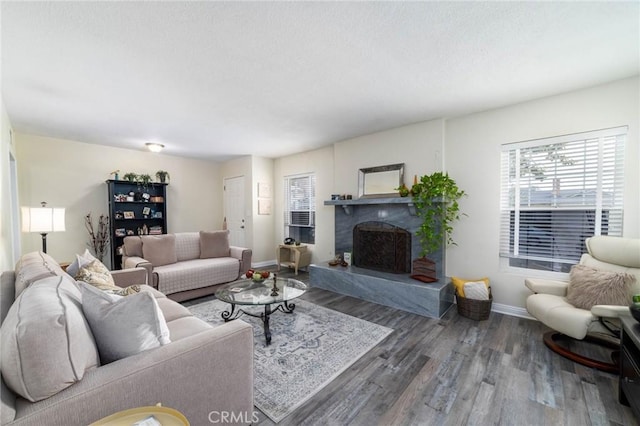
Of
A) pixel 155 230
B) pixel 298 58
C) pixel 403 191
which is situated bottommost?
pixel 155 230

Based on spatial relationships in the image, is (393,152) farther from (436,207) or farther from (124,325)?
(124,325)

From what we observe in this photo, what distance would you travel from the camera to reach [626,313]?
1.86m

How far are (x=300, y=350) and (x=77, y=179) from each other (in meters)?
5.11

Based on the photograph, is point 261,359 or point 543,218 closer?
point 261,359

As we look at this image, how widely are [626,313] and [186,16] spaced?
12.1ft

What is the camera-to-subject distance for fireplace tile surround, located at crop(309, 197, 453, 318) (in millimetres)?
3108

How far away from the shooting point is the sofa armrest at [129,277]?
2742mm

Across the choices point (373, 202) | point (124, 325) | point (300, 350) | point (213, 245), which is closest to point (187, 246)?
point (213, 245)

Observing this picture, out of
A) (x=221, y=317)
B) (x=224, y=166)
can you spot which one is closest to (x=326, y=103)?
(x=221, y=317)

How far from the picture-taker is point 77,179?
459 centimetres

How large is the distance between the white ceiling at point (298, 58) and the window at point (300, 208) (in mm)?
2160

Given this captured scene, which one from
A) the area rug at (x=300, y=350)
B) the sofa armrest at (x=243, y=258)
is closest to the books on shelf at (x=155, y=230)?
the sofa armrest at (x=243, y=258)

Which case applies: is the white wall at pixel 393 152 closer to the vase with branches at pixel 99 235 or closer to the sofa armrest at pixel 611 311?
the sofa armrest at pixel 611 311

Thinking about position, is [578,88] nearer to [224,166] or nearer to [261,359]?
[261,359]
